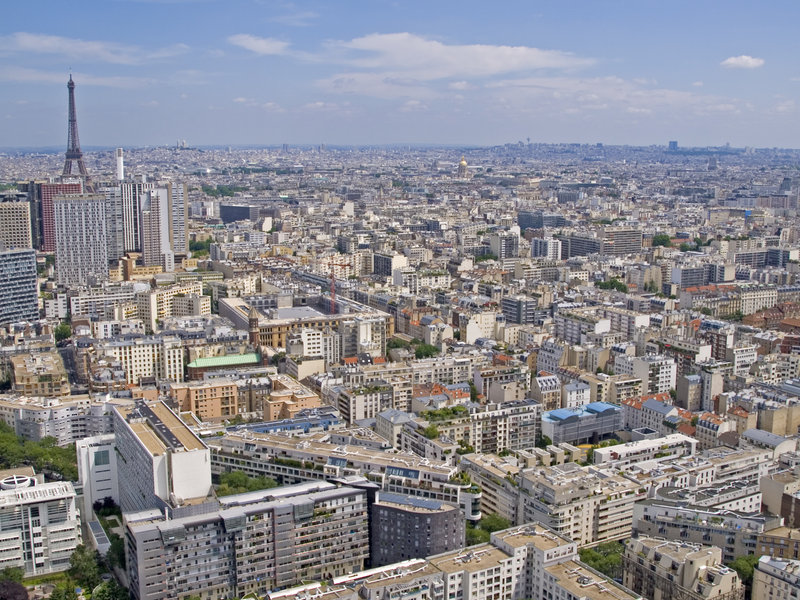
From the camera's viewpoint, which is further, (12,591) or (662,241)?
(662,241)

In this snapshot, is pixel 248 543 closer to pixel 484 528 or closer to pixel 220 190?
pixel 484 528

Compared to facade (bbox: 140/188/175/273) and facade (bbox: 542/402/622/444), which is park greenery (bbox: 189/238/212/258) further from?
facade (bbox: 542/402/622/444)

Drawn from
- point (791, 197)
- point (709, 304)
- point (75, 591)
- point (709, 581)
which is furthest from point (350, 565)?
point (791, 197)

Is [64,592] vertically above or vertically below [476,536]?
below

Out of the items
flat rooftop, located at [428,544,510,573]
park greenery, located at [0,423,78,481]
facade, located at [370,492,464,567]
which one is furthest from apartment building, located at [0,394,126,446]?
flat rooftop, located at [428,544,510,573]

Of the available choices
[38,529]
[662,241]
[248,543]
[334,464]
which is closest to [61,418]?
[38,529]

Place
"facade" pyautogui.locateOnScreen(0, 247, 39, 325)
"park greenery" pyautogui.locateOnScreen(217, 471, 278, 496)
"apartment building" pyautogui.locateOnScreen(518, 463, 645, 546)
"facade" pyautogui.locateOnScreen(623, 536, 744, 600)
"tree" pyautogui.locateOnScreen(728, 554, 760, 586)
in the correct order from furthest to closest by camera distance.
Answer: "facade" pyautogui.locateOnScreen(0, 247, 39, 325), "park greenery" pyautogui.locateOnScreen(217, 471, 278, 496), "apartment building" pyautogui.locateOnScreen(518, 463, 645, 546), "tree" pyautogui.locateOnScreen(728, 554, 760, 586), "facade" pyautogui.locateOnScreen(623, 536, 744, 600)

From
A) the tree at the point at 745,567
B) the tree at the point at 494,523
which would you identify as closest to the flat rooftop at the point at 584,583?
the tree at the point at 494,523
